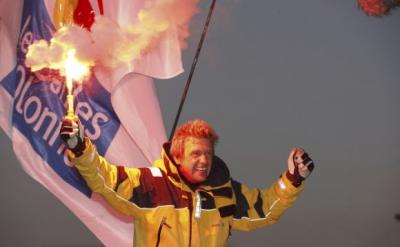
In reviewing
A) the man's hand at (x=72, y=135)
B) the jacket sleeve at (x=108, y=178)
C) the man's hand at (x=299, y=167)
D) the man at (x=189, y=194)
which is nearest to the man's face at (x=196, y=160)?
the man at (x=189, y=194)

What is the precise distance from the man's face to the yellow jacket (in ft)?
0.16

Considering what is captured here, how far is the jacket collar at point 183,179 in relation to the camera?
8.77ft

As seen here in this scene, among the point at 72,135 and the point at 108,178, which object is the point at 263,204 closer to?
the point at 108,178

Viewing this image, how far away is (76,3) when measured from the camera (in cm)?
348

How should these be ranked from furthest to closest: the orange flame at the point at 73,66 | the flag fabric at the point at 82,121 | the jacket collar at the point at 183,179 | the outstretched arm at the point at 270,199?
the flag fabric at the point at 82,121 < the outstretched arm at the point at 270,199 < the jacket collar at the point at 183,179 < the orange flame at the point at 73,66

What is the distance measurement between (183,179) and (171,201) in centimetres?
13

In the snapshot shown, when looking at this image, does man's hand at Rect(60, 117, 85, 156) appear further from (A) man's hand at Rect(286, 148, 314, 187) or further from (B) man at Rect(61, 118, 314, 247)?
(A) man's hand at Rect(286, 148, 314, 187)

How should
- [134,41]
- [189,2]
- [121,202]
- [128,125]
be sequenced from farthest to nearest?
[128,125], [189,2], [134,41], [121,202]

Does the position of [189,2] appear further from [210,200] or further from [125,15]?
[210,200]

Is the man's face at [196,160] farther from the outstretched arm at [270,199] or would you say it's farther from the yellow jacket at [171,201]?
the outstretched arm at [270,199]

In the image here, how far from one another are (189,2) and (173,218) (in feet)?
5.39

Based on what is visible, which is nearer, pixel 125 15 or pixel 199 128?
pixel 199 128

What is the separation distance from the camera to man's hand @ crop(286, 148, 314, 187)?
2.76m

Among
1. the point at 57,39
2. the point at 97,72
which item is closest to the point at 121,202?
the point at 57,39
